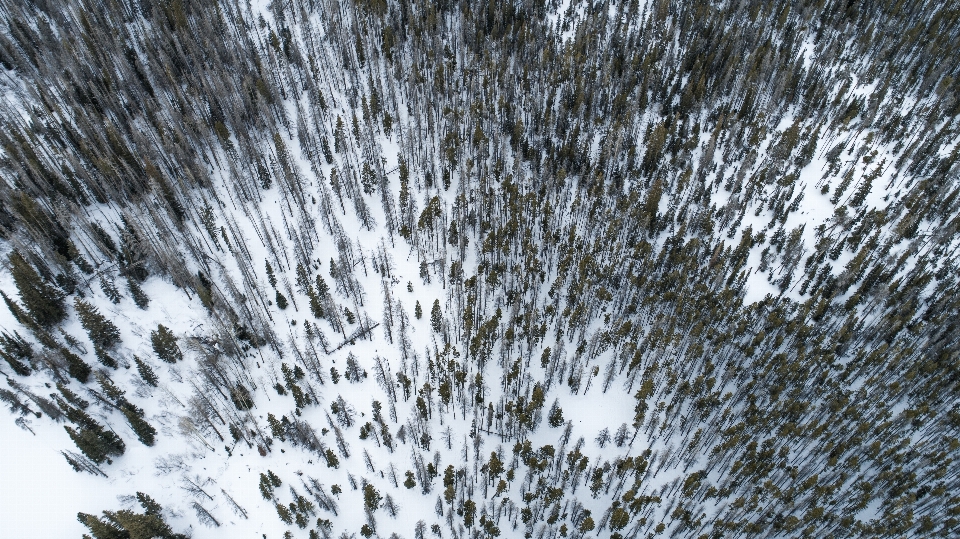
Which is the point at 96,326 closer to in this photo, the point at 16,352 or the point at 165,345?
the point at 165,345

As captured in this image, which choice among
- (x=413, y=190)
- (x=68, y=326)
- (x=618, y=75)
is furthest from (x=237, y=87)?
(x=618, y=75)

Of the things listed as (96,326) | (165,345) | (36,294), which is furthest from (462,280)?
(36,294)

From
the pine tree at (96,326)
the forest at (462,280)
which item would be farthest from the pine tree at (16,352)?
the pine tree at (96,326)

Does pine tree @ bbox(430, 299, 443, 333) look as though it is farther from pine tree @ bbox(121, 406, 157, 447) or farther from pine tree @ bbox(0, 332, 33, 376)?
pine tree @ bbox(0, 332, 33, 376)

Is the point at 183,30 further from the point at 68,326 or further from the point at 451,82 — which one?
the point at 68,326

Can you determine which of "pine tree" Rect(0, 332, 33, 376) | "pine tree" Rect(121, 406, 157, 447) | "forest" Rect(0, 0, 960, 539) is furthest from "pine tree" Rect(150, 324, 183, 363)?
"pine tree" Rect(0, 332, 33, 376)
